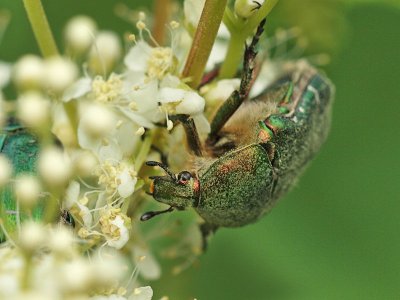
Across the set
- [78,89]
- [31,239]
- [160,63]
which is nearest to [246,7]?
[160,63]

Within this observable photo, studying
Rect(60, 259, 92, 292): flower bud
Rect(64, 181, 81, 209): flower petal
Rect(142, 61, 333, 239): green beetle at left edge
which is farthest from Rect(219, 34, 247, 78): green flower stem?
Rect(60, 259, 92, 292): flower bud

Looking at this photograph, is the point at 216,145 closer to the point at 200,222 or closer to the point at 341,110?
the point at 200,222

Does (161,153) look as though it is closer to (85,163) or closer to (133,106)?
(133,106)

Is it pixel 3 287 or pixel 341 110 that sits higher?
pixel 3 287

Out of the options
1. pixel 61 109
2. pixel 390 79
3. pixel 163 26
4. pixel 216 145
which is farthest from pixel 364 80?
pixel 61 109

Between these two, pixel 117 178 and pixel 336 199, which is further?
pixel 336 199

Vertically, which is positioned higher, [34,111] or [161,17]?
[34,111]
